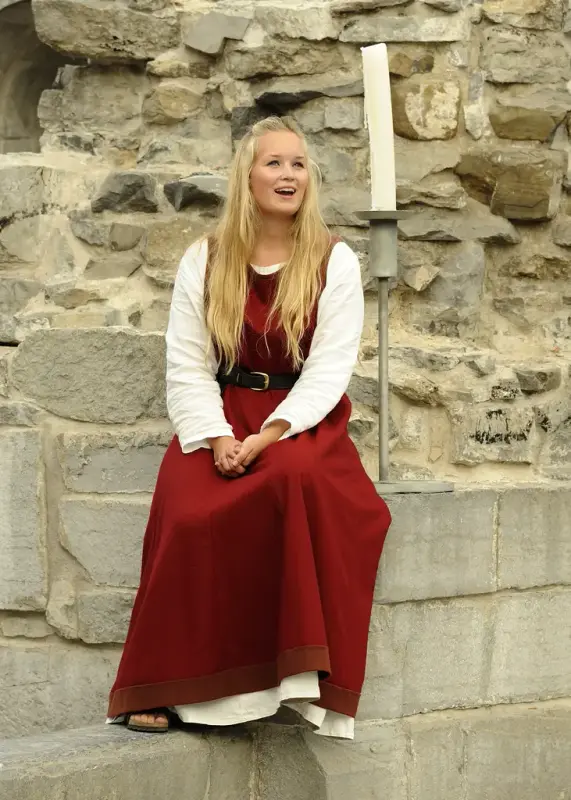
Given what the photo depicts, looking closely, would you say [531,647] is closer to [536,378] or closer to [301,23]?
[536,378]

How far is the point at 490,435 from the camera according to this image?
12.6 ft

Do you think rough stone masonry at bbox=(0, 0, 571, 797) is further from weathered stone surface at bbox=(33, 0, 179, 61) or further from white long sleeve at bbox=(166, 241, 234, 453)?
white long sleeve at bbox=(166, 241, 234, 453)

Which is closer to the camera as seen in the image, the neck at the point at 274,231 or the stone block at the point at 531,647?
the neck at the point at 274,231

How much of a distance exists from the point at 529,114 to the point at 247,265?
1322 millimetres

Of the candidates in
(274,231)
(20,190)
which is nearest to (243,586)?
(274,231)

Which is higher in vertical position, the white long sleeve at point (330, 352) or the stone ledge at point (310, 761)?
the white long sleeve at point (330, 352)

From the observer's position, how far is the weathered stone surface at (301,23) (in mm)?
4121

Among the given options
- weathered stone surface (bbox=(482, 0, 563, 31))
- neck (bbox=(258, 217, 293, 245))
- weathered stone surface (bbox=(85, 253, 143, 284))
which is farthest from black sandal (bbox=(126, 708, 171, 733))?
weathered stone surface (bbox=(482, 0, 563, 31))

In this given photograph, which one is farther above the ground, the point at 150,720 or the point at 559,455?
the point at 559,455

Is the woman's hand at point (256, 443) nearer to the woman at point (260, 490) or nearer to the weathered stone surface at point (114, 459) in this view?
the woman at point (260, 490)

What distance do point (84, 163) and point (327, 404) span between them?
162 centimetres

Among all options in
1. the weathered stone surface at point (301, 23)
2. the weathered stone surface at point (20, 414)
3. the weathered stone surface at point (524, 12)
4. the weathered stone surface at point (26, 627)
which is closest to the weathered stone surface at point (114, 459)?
the weathered stone surface at point (20, 414)

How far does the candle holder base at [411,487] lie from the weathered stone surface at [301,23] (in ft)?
5.18

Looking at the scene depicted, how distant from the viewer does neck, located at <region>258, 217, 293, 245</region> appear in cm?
330
